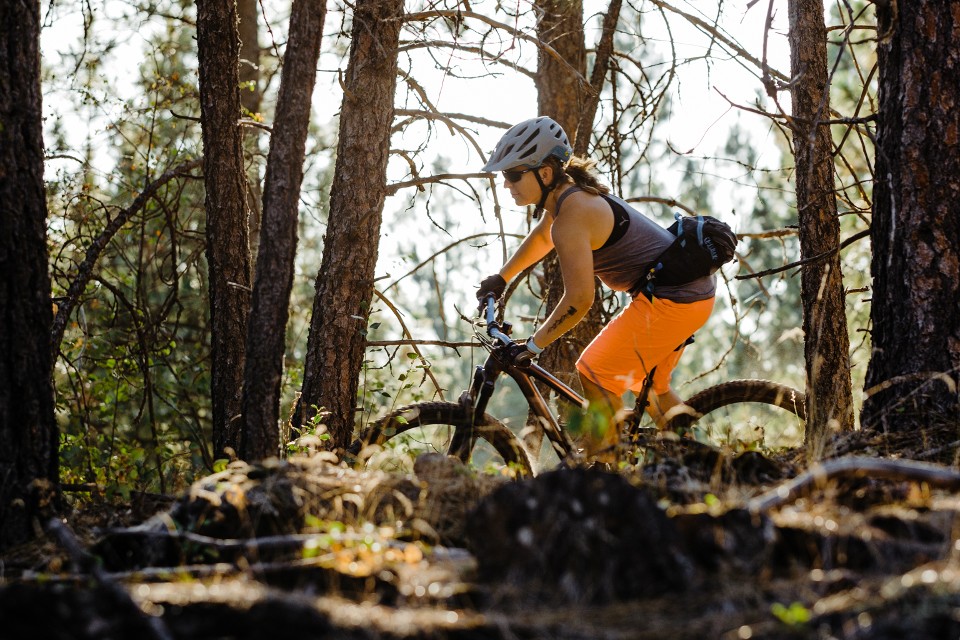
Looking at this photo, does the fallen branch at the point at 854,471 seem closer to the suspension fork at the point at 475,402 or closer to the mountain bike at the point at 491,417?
the mountain bike at the point at 491,417

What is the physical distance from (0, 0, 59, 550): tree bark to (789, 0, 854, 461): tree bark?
423cm

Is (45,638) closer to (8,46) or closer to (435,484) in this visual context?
(435,484)

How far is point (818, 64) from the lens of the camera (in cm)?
635

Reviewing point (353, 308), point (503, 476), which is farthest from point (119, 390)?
point (503, 476)

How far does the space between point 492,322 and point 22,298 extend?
2.61 m

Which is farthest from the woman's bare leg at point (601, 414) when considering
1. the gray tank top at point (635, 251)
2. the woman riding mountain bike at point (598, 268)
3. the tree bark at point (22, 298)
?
the tree bark at point (22, 298)

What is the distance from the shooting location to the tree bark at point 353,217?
5965 mm

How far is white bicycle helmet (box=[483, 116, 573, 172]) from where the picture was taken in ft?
17.6

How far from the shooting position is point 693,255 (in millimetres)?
5402

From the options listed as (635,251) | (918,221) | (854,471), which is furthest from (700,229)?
(854,471)

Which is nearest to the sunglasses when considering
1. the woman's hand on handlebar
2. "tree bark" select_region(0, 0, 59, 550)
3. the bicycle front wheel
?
the woman's hand on handlebar

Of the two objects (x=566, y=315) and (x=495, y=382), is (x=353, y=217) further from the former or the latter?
(x=566, y=315)

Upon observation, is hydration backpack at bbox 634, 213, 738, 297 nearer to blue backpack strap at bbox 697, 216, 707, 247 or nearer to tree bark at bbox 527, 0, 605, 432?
blue backpack strap at bbox 697, 216, 707, 247

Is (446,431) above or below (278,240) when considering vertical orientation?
below
